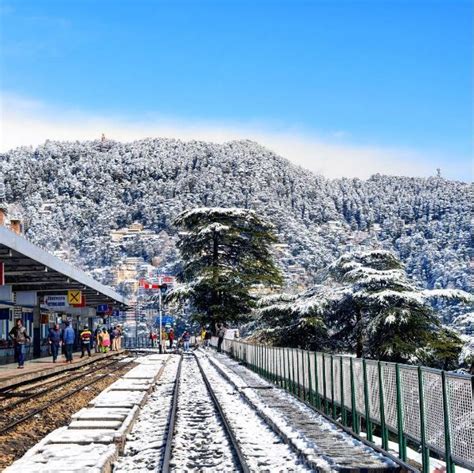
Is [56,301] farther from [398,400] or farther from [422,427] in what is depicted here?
[422,427]

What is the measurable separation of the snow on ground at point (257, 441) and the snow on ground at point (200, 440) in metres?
0.23

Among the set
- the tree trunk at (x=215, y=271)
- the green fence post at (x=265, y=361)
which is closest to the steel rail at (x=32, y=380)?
the green fence post at (x=265, y=361)

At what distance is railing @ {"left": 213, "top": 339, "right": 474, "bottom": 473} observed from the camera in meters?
7.62

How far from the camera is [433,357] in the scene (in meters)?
25.8

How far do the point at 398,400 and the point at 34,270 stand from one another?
2048 centimetres

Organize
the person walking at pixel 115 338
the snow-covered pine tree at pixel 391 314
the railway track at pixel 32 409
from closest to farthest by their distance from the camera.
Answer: the railway track at pixel 32 409 < the snow-covered pine tree at pixel 391 314 < the person walking at pixel 115 338

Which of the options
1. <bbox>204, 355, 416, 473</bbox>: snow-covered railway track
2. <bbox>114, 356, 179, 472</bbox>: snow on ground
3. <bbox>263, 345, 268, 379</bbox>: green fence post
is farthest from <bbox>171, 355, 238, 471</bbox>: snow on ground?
<bbox>263, 345, 268, 379</bbox>: green fence post

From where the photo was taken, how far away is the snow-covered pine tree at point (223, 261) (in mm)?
48688

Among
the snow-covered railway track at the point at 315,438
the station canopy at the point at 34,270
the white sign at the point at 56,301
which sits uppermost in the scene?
the station canopy at the point at 34,270

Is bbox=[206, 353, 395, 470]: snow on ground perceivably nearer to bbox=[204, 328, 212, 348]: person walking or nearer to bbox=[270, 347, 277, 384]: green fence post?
bbox=[270, 347, 277, 384]: green fence post

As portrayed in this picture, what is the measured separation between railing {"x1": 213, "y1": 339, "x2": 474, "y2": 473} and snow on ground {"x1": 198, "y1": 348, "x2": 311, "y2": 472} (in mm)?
1295

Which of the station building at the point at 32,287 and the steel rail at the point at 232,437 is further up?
the station building at the point at 32,287

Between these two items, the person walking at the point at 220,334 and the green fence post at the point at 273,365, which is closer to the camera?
the green fence post at the point at 273,365

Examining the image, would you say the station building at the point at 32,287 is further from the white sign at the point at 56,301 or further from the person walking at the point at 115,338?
the person walking at the point at 115,338
